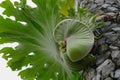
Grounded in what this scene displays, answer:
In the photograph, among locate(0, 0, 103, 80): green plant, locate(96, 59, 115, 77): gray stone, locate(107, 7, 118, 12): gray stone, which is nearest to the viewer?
locate(96, 59, 115, 77): gray stone

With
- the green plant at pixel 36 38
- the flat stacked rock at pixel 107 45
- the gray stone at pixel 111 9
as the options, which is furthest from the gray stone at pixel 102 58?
the gray stone at pixel 111 9

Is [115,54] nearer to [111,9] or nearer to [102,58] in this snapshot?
[102,58]

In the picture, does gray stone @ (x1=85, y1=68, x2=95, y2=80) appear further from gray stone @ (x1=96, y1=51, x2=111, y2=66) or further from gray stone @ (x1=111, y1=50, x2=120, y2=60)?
gray stone @ (x1=111, y1=50, x2=120, y2=60)

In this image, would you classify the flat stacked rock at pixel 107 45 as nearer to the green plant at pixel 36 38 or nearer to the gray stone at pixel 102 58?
the gray stone at pixel 102 58

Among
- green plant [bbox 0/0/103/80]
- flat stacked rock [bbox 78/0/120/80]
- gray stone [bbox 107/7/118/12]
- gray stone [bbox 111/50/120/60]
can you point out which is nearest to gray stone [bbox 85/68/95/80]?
flat stacked rock [bbox 78/0/120/80]

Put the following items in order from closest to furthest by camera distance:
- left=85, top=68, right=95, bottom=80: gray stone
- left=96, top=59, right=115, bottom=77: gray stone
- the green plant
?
left=96, top=59, right=115, bottom=77: gray stone < left=85, top=68, right=95, bottom=80: gray stone < the green plant

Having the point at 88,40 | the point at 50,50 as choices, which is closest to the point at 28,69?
the point at 50,50

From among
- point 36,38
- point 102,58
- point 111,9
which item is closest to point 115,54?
point 102,58
